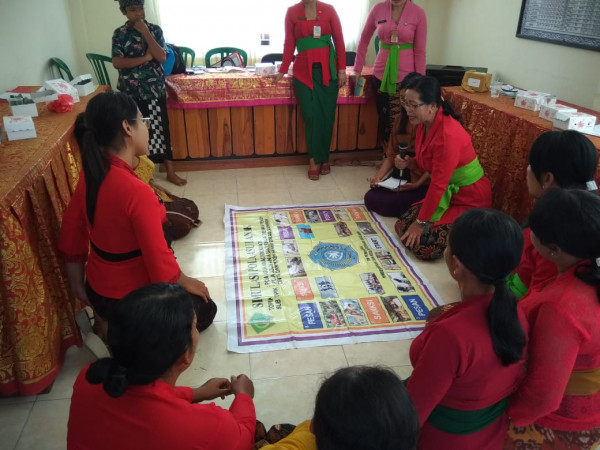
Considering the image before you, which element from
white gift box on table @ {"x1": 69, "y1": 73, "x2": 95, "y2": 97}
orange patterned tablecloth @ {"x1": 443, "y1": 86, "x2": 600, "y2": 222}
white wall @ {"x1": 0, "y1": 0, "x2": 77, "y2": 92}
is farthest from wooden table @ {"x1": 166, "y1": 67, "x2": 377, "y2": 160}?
orange patterned tablecloth @ {"x1": 443, "y1": 86, "x2": 600, "y2": 222}

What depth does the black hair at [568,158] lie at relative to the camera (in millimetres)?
1590

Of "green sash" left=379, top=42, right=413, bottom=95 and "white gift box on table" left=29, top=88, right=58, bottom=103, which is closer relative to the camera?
"white gift box on table" left=29, top=88, right=58, bottom=103

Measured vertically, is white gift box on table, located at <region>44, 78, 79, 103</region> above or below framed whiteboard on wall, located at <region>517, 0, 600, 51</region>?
below

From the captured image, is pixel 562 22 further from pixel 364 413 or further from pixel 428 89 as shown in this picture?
pixel 364 413

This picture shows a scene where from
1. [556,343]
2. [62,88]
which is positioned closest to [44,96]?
[62,88]

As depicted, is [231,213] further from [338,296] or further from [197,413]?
[197,413]

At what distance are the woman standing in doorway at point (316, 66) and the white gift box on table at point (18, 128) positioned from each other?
6.99ft

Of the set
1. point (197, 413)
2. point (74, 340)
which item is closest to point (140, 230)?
point (197, 413)

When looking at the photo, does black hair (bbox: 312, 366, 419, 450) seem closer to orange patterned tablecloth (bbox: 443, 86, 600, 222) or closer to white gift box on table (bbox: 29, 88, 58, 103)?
orange patterned tablecloth (bbox: 443, 86, 600, 222)

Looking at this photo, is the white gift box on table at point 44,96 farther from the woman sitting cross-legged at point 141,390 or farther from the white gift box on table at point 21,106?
the woman sitting cross-legged at point 141,390

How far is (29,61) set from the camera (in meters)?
3.54

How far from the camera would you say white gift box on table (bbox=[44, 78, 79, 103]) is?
2.64 meters

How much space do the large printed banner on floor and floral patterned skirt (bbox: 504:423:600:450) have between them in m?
0.86

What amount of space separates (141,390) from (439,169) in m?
2.04
